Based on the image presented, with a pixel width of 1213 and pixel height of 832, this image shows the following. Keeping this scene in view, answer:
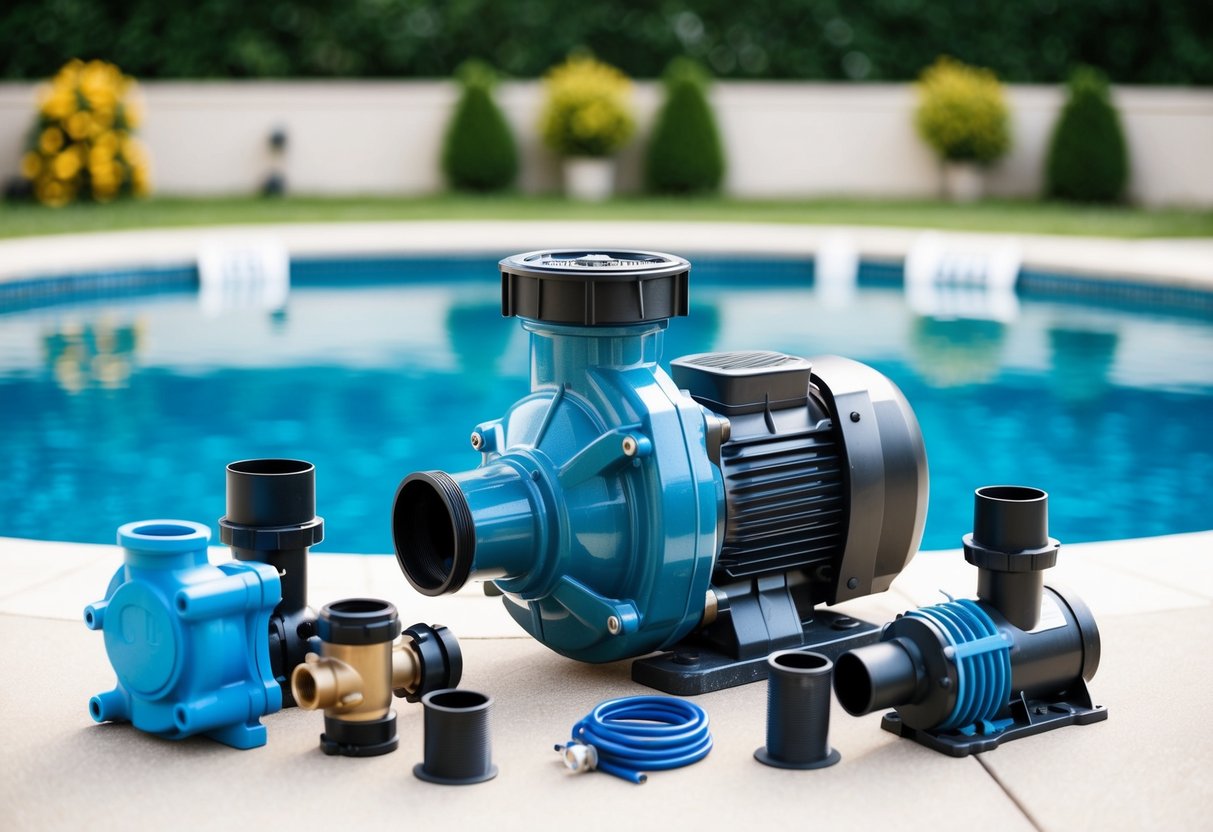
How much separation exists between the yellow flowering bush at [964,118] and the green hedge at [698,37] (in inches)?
75.0

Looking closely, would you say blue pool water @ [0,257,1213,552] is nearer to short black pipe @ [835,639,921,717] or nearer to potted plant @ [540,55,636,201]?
short black pipe @ [835,639,921,717]

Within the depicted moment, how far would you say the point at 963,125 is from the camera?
52.4 ft

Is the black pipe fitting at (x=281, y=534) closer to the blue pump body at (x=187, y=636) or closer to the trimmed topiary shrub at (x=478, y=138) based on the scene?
the blue pump body at (x=187, y=636)

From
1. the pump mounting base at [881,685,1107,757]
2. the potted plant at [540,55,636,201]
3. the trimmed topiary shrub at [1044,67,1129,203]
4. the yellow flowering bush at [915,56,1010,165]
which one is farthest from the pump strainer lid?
the trimmed topiary shrub at [1044,67,1129,203]

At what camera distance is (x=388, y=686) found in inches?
112

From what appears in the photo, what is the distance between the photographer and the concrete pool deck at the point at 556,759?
8.45ft

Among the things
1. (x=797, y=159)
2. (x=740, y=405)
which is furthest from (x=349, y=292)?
(x=740, y=405)

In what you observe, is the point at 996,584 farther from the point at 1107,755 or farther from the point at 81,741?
the point at 81,741

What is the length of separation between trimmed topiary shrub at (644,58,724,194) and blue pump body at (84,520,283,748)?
13750 mm

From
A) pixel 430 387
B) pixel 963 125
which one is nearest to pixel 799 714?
pixel 430 387

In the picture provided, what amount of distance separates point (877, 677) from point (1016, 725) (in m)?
0.37

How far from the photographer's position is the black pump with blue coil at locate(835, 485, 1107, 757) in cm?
282

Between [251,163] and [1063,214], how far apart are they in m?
8.43

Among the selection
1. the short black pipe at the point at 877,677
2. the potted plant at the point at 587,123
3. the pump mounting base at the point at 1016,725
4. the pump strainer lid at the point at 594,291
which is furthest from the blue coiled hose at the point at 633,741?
the potted plant at the point at 587,123
